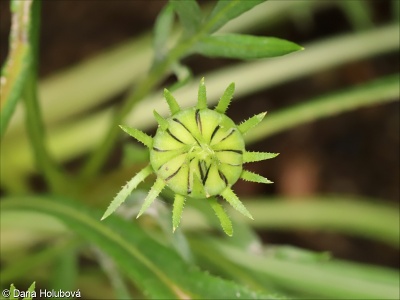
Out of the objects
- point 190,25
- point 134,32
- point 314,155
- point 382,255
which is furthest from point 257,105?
point 190,25

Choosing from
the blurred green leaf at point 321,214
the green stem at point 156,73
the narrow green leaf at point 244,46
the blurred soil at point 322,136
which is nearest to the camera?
the narrow green leaf at point 244,46

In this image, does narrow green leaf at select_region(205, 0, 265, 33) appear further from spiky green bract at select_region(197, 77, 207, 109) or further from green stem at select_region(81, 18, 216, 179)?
spiky green bract at select_region(197, 77, 207, 109)

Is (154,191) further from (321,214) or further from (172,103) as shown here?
(321,214)

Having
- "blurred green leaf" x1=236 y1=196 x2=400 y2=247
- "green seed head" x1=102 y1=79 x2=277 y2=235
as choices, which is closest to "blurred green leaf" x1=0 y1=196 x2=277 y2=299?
"green seed head" x1=102 y1=79 x2=277 y2=235

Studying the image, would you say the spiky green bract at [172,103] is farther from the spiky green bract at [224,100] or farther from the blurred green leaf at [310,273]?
the blurred green leaf at [310,273]

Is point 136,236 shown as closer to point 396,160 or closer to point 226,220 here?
point 226,220

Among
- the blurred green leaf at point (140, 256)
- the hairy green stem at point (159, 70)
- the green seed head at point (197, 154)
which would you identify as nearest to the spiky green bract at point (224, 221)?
the green seed head at point (197, 154)
